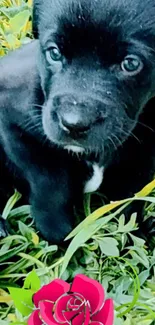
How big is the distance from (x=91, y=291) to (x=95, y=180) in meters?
Answer: 0.53

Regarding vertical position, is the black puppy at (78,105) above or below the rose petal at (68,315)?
above

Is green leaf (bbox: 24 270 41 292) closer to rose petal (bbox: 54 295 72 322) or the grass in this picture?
the grass

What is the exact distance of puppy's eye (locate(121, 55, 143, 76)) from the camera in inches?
59.5

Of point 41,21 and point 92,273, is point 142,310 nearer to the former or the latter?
point 92,273

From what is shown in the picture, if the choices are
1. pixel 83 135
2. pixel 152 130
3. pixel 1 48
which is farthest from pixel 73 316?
pixel 1 48

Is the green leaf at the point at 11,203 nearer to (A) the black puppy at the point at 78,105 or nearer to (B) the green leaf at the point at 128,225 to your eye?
(A) the black puppy at the point at 78,105

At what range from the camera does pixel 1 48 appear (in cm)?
231

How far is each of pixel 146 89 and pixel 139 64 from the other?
3.1 inches

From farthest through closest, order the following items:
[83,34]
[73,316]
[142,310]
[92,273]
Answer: [92,273], [142,310], [83,34], [73,316]

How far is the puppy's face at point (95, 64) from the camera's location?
1.49 m

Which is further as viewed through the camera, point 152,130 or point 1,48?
point 1,48

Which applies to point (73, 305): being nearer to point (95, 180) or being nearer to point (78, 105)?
point (78, 105)

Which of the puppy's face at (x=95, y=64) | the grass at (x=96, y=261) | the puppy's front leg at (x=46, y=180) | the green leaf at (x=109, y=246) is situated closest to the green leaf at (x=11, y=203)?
the grass at (x=96, y=261)

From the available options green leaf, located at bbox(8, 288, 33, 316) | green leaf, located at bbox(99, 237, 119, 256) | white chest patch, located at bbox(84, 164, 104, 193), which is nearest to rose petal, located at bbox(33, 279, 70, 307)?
green leaf, located at bbox(8, 288, 33, 316)
